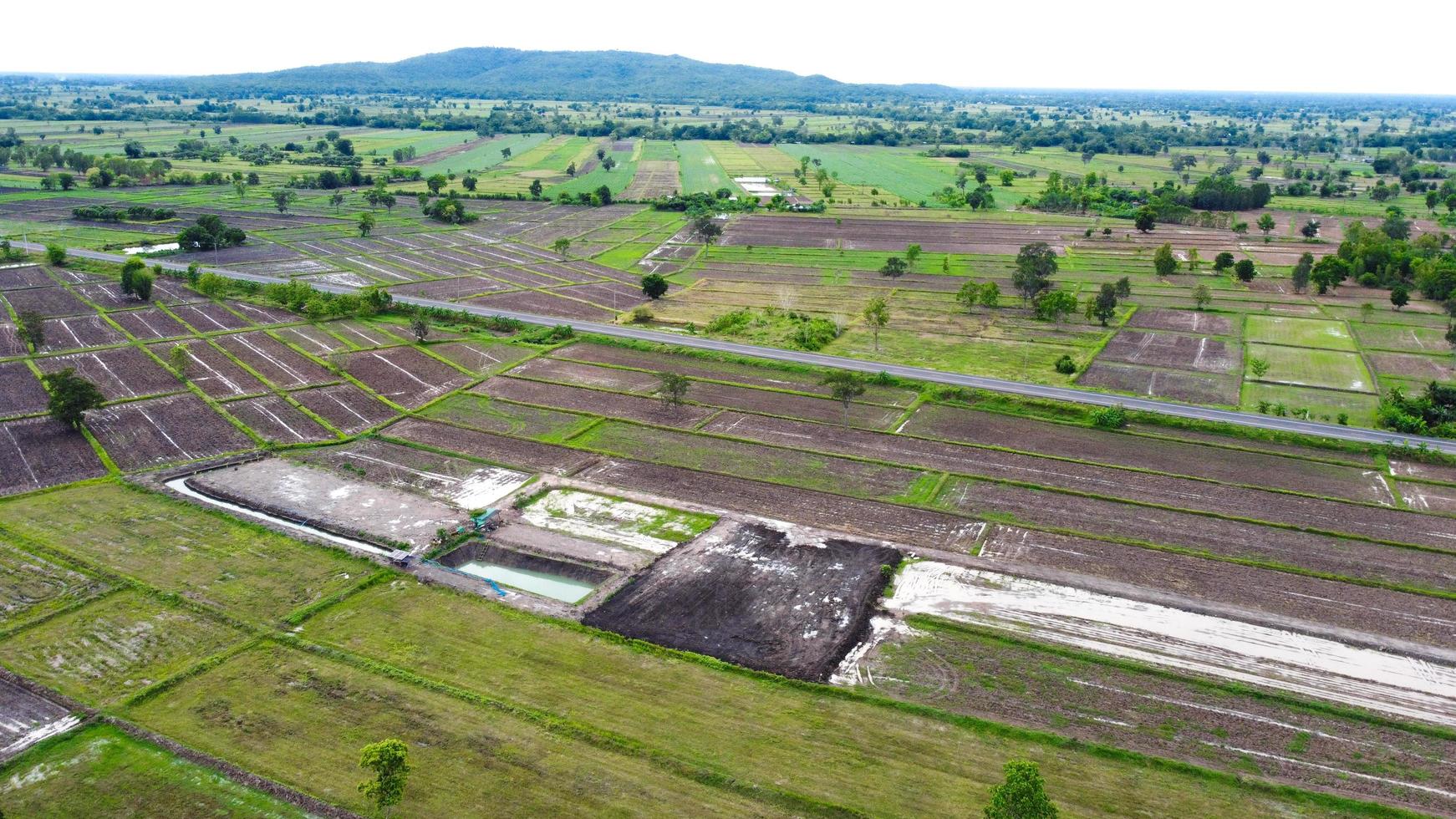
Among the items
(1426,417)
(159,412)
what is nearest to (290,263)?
(159,412)

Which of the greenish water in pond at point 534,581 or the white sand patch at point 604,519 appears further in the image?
the white sand patch at point 604,519

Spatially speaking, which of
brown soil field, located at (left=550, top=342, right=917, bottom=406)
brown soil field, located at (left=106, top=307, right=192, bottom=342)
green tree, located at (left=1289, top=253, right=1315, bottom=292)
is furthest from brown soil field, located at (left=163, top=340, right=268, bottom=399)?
green tree, located at (left=1289, top=253, right=1315, bottom=292)

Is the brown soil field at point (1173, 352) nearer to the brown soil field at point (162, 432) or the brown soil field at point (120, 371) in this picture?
the brown soil field at point (162, 432)

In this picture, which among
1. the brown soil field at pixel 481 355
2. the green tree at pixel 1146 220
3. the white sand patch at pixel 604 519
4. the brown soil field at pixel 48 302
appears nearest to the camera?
the white sand patch at pixel 604 519

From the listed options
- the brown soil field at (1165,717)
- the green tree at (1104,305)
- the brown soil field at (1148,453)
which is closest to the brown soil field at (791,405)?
the brown soil field at (1148,453)

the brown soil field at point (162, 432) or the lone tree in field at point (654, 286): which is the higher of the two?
the lone tree in field at point (654, 286)

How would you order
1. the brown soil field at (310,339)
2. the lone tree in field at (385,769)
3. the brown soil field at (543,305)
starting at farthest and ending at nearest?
the brown soil field at (543,305)
the brown soil field at (310,339)
the lone tree in field at (385,769)
